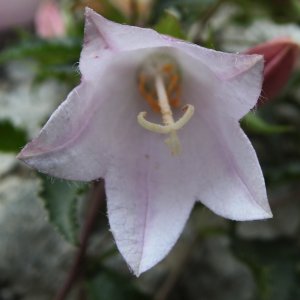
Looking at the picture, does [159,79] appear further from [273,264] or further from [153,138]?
[273,264]

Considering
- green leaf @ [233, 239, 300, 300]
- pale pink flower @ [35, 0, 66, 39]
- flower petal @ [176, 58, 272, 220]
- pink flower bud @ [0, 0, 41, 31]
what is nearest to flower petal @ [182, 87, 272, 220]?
flower petal @ [176, 58, 272, 220]

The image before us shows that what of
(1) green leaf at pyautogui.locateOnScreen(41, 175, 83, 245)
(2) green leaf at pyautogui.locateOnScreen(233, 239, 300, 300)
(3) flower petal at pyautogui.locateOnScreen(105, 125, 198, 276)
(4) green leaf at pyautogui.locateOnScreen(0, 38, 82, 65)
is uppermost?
(3) flower petal at pyautogui.locateOnScreen(105, 125, 198, 276)

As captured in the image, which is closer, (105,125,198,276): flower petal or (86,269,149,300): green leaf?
(105,125,198,276): flower petal

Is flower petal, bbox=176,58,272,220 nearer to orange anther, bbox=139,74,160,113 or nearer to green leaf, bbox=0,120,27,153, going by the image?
orange anther, bbox=139,74,160,113

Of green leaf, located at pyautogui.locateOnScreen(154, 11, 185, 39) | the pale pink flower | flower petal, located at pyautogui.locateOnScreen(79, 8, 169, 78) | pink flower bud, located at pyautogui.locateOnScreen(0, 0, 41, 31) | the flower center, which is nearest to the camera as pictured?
flower petal, located at pyautogui.locateOnScreen(79, 8, 169, 78)

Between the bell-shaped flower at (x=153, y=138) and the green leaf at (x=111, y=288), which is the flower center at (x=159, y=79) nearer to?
the bell-shaped flower at (x=153, y=138)

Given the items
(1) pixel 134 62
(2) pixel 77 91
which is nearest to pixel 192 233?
(1) pixel 134 62
